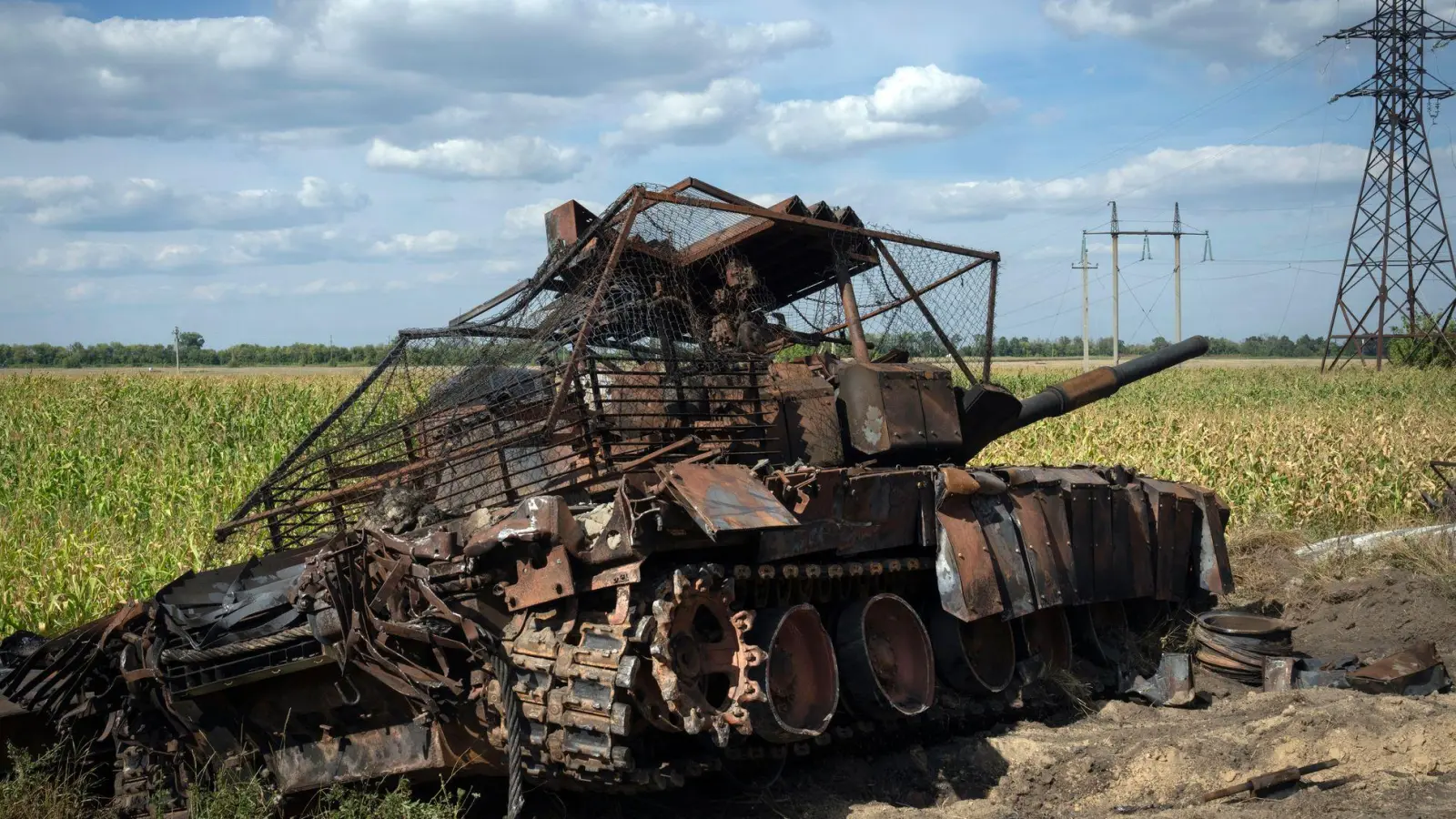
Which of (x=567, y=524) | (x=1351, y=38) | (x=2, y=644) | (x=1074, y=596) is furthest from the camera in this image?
(x=1351, y=38)

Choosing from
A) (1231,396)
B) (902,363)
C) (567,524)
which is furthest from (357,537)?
(1231,396)

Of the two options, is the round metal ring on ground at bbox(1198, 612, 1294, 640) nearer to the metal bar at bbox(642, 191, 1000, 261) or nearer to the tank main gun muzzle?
the tank main gun muzzle

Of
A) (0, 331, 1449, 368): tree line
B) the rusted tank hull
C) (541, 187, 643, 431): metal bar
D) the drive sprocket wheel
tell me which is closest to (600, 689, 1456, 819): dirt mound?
the rusted tank hull

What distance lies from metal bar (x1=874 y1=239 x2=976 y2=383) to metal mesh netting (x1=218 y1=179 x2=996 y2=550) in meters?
0.02

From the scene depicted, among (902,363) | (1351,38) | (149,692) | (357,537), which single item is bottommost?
(149,692)

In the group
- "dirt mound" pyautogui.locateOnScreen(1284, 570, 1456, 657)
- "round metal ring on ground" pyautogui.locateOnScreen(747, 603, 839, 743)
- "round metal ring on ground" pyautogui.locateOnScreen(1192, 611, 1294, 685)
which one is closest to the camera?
"round metal ring on ground" pyautogui.locateOnScreen(747, 603, 839, 743)

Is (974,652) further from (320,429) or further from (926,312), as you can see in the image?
(320,429)

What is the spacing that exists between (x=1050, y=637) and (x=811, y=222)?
3.89 m

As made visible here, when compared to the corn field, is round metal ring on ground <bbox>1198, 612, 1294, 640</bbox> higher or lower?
lower

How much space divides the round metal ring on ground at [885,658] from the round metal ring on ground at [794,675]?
395 millimetres

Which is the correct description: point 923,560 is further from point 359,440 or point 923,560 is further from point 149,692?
point 149,692

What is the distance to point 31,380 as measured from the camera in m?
22.3

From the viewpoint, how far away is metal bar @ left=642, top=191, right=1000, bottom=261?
8031 mm

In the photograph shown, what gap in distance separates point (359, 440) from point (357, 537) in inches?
65.0
